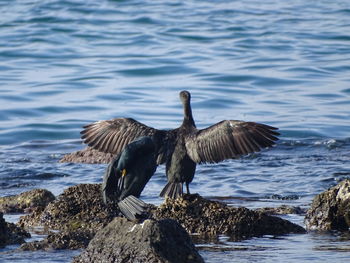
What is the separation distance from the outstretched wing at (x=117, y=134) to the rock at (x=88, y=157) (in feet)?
9.31

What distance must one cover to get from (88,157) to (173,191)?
14.3 ft

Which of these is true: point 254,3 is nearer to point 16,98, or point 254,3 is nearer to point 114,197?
point 16,98

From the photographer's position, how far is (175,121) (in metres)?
16.2

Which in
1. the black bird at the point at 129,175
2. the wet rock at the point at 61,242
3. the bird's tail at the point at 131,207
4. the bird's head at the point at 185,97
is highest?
the bird's head at the point at 185,97

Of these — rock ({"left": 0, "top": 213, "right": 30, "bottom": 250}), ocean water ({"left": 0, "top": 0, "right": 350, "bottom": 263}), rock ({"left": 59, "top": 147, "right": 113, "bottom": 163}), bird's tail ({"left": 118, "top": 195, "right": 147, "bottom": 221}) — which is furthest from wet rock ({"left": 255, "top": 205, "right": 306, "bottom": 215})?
rock ({"left": 59, "top": 147, "right": 113, "bottom": 163})

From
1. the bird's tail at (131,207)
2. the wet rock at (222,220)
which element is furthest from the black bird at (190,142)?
the bird's tail at (131,207)

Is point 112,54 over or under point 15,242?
over

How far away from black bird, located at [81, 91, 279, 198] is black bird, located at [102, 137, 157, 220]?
1.99m

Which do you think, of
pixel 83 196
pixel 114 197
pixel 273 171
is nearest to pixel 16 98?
pixel 273 171

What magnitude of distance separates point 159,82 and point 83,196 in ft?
38.2

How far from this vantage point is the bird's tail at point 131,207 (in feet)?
20.7

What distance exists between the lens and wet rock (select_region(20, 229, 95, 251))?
7.29 m

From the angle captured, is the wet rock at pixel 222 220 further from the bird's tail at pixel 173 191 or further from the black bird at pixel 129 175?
the black bird at pixel 129 175

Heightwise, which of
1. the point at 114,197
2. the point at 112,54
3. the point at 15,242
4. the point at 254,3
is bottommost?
the point at 15,242
